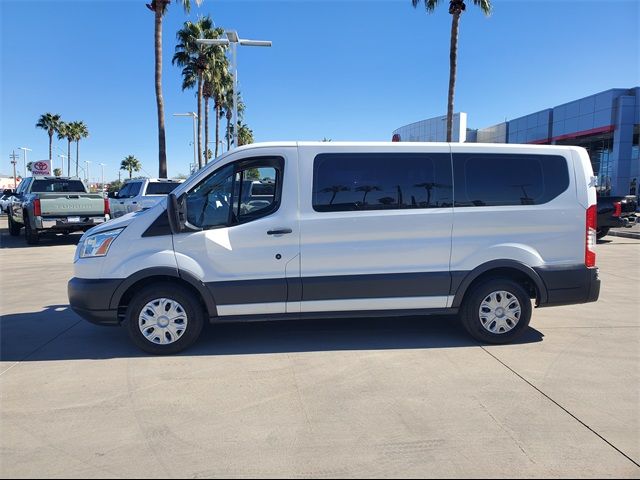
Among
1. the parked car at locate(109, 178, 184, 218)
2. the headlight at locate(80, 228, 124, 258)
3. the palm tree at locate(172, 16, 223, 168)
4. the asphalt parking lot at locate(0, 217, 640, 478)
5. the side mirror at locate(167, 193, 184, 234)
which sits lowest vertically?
the asphalt parking lot at locate(0, 217, 640, 478)

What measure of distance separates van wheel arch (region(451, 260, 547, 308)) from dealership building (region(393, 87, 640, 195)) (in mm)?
18479

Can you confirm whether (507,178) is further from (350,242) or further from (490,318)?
(350,242)

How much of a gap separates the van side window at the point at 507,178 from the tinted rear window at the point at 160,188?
37.8ft

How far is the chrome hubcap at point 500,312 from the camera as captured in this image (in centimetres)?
526

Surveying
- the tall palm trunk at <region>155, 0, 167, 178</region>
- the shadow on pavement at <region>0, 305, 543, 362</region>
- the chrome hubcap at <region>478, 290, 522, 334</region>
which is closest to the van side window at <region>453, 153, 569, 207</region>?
the chrome hubcap at <region>478, 290, 522, 334</region>

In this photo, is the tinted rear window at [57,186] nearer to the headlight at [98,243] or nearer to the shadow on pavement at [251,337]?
the shadow on pavement at [251,337]

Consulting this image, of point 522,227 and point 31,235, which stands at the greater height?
point 522,227

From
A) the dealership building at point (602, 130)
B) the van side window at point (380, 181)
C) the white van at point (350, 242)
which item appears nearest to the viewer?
the white van at point (350, 242)

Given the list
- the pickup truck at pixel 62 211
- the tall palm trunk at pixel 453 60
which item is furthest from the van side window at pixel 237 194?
the tall palm trunk at pixel 453 60

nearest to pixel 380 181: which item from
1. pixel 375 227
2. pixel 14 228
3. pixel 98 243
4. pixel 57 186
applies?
pixel 375 227

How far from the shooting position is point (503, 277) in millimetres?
5297

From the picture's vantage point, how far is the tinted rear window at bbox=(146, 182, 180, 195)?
14.9m

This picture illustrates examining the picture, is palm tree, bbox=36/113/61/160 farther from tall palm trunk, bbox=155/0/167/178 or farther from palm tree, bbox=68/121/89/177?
tall palm trunk, bbox=155/0/167/178

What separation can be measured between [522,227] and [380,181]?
1.65 meters
